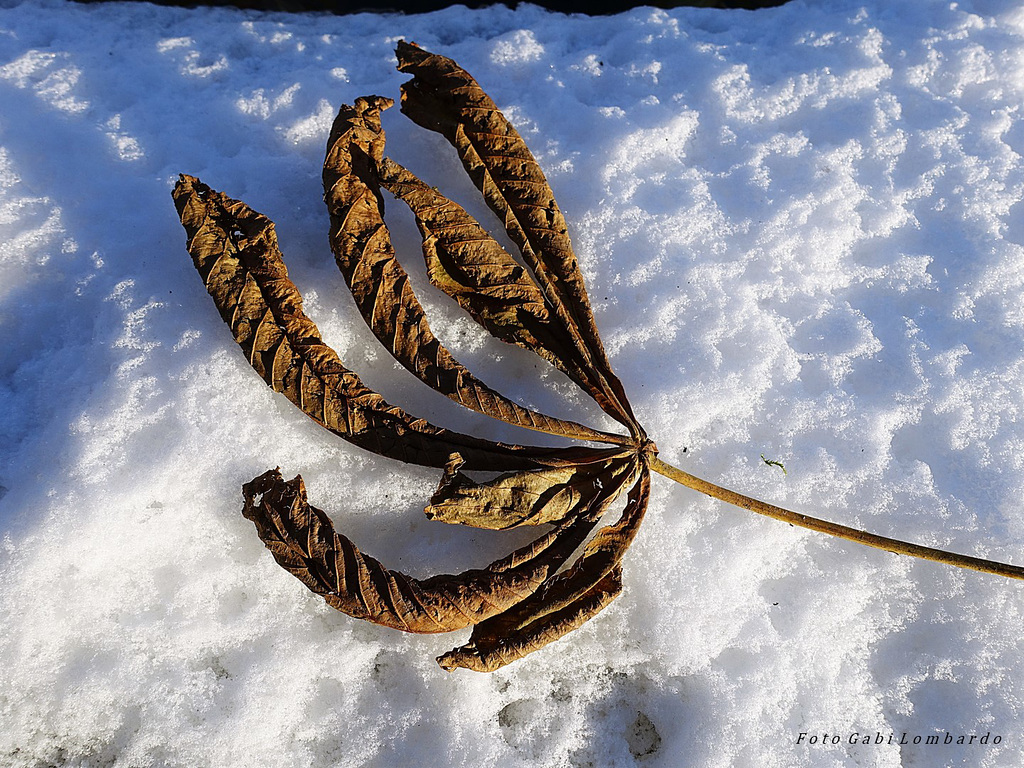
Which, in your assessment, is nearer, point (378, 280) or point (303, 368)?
point (303, 368)

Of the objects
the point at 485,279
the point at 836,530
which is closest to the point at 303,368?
the point at 485,279

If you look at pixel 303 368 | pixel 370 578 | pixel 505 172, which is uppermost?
pixel 505 172

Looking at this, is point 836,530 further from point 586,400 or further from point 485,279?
point 485,279

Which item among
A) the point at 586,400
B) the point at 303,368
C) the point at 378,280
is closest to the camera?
the point at 303,368

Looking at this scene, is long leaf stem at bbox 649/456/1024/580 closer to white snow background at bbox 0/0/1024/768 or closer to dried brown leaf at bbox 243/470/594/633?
white snow background at bbox 0/0/1024/768

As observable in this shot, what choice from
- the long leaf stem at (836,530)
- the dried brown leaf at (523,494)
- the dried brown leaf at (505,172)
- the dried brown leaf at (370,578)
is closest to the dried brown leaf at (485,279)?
the dried brown leaf at (505,172)

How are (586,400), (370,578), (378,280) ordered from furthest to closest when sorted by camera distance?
1. (586,400)
2. (378,280)
3. (370,578)
